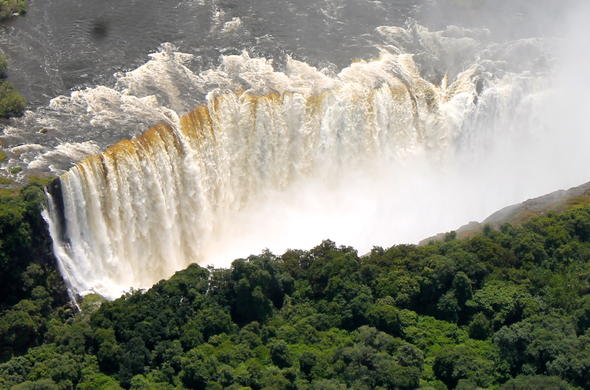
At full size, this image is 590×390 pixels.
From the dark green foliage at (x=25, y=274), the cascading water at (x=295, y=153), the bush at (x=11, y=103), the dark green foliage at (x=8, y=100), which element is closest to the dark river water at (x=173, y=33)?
the dark green foliage at (x=8, y=100)

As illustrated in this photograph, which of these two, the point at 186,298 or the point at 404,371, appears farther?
the point at 186,298

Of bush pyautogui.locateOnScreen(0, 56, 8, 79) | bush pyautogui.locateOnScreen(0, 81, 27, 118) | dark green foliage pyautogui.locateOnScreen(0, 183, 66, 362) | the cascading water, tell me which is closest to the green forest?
dark green foliage pyautogui.locateOnScreen(0, 183, 66, 362)

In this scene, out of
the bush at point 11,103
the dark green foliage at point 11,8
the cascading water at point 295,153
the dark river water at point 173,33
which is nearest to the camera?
the cascading water at point 295,153

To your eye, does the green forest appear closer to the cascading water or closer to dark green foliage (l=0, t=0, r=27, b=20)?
the cascading water

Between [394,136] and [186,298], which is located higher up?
[394,136]

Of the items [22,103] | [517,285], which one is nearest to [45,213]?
[22,103]

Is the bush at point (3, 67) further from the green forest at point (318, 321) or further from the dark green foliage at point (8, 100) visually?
the green forest at point (318, 321)

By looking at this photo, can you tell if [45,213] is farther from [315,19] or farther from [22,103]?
[315,19]
